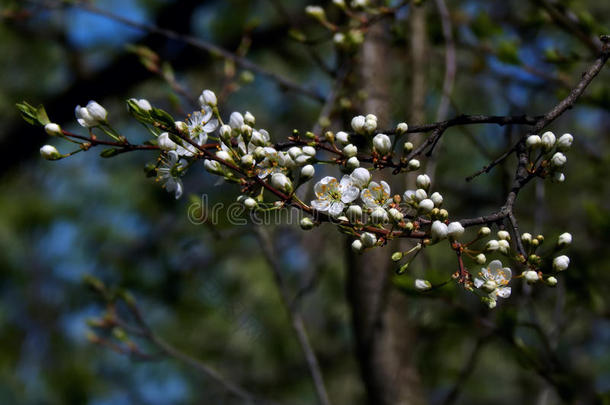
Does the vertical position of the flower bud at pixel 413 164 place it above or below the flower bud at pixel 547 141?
below

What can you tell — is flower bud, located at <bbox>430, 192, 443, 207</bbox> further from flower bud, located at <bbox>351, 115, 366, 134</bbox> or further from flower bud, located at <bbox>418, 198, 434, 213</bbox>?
flower bud, located at <bbox>351, 115, 366, 134</bbox>

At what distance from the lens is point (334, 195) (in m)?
1.21

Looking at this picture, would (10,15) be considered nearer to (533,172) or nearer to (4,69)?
(533,172)

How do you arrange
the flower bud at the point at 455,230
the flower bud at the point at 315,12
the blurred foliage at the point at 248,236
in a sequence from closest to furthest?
the flower bud at the point at 455,230
the flower bud at the point at 315,12
the blurred foliage at the point at 248,236

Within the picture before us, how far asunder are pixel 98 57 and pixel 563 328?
492 centimetres

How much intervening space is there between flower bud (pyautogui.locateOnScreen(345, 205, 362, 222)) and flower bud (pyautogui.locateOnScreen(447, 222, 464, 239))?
0.60 feet

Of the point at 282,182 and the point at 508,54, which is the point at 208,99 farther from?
the point at 508,54

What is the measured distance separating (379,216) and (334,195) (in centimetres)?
19

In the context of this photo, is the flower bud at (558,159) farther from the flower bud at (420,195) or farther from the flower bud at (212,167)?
the flower bud at (212,167)

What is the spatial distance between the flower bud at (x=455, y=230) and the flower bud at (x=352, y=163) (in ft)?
0.75

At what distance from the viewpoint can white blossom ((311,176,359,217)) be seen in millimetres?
1113

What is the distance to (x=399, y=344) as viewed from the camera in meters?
2.26

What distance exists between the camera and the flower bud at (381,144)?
1.10m

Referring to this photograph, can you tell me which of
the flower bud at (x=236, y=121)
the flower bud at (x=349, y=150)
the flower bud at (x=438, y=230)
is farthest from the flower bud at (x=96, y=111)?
the flower bud at (x=438, y=230)
